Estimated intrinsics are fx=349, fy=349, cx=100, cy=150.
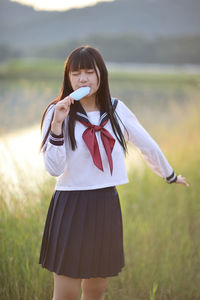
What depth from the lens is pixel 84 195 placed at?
1.65 meters

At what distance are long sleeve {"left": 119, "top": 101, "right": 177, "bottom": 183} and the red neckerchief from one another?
0.17 m

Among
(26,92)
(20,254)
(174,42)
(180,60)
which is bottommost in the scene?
(20,254)

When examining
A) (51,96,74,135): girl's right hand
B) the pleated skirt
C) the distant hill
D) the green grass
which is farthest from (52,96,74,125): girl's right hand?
the distant hill

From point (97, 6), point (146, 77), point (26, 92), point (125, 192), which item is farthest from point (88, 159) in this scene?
point (97, 6)

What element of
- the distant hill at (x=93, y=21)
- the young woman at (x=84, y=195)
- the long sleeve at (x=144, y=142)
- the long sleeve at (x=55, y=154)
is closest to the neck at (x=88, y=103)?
the young woman at (x=84, y=195)

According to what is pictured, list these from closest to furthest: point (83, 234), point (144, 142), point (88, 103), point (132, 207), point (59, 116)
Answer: point (59, 116)
point (83, 234)
point (88, 103)
point (144, 142)
point (132, 207)

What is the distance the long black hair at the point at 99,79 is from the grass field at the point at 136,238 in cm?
84

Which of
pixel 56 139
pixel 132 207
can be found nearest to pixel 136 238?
pixel 132 207

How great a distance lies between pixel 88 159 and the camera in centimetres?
165

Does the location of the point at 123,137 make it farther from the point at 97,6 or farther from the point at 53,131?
the point at 97,6

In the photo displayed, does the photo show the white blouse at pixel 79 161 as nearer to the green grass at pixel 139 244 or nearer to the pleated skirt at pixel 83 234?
Result: the pleated skirt at pixel 83 234

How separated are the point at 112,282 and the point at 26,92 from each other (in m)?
1.75

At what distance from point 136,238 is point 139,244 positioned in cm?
6

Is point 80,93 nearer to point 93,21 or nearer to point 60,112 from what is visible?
point 60,112
